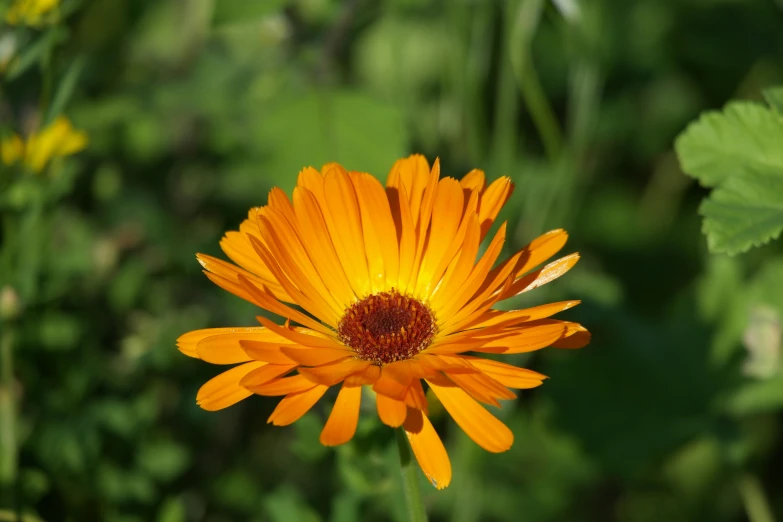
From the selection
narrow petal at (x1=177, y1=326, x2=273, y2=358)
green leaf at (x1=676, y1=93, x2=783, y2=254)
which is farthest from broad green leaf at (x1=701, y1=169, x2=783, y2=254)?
narrow petal at (x1=177, y1=326, x2=273, y2=358)

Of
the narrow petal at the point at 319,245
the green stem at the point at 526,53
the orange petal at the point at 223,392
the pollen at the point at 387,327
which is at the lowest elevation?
the orange petal at the point at 223,392

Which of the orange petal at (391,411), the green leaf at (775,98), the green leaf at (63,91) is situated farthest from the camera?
the green leaf at (63,91)

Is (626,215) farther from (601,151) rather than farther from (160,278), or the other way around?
(160,278)

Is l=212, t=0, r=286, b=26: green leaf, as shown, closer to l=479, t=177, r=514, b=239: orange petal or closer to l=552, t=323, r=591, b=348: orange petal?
l=479, t=177, r=514, b=239: orange petal

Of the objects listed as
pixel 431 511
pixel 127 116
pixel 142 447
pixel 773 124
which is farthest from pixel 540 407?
pixel 127 116

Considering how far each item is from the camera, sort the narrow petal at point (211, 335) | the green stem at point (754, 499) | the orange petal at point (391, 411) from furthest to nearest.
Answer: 1. the green stem at point (754, 499)
2. the narrow petal at point (211, 335)
3. the orange petal at point (391, 411)

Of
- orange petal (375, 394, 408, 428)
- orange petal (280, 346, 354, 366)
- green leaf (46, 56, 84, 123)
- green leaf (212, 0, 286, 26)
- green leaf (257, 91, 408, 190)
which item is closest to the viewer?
orange petal (375, 394, 408, 428)

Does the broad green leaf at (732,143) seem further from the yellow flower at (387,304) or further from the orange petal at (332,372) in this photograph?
the orange petal at (332,372)

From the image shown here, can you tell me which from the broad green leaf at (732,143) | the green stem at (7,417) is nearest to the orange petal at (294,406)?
the broad green leaf at (732,143)
